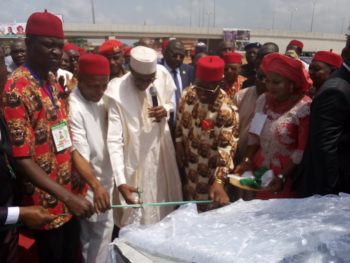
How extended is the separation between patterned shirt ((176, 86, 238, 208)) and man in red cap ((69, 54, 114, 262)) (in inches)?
26.3

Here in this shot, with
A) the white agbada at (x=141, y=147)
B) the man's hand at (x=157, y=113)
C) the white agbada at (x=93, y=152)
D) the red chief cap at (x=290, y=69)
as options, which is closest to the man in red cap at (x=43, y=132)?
Result: the white agbada at (x=93, y=152)

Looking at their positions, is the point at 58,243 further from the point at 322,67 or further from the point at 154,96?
the point at 322,67

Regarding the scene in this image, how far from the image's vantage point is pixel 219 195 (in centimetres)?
235

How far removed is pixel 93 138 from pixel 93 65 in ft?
1.85

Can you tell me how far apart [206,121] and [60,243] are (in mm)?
1369

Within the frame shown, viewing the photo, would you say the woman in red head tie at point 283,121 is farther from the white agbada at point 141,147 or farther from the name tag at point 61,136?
the name tag at point 61,136

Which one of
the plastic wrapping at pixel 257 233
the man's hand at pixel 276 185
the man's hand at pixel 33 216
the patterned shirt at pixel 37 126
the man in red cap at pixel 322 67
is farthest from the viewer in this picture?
the man in red cap at pixel 322 67

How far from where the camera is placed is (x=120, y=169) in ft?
8.75

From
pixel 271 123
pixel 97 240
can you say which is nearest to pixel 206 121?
pixel 271 123

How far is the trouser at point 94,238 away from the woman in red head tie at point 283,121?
1.30m

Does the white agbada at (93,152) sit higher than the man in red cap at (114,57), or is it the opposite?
the man in red cap at (114,57)

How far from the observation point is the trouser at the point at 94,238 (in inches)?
111

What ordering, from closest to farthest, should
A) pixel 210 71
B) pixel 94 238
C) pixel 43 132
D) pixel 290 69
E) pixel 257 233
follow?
pixel 257 233 < pixel 43 132 < pixel 290 69 < pixel 210 71 < pixel 94 238

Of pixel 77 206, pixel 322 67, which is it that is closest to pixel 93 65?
pixel 77 206
